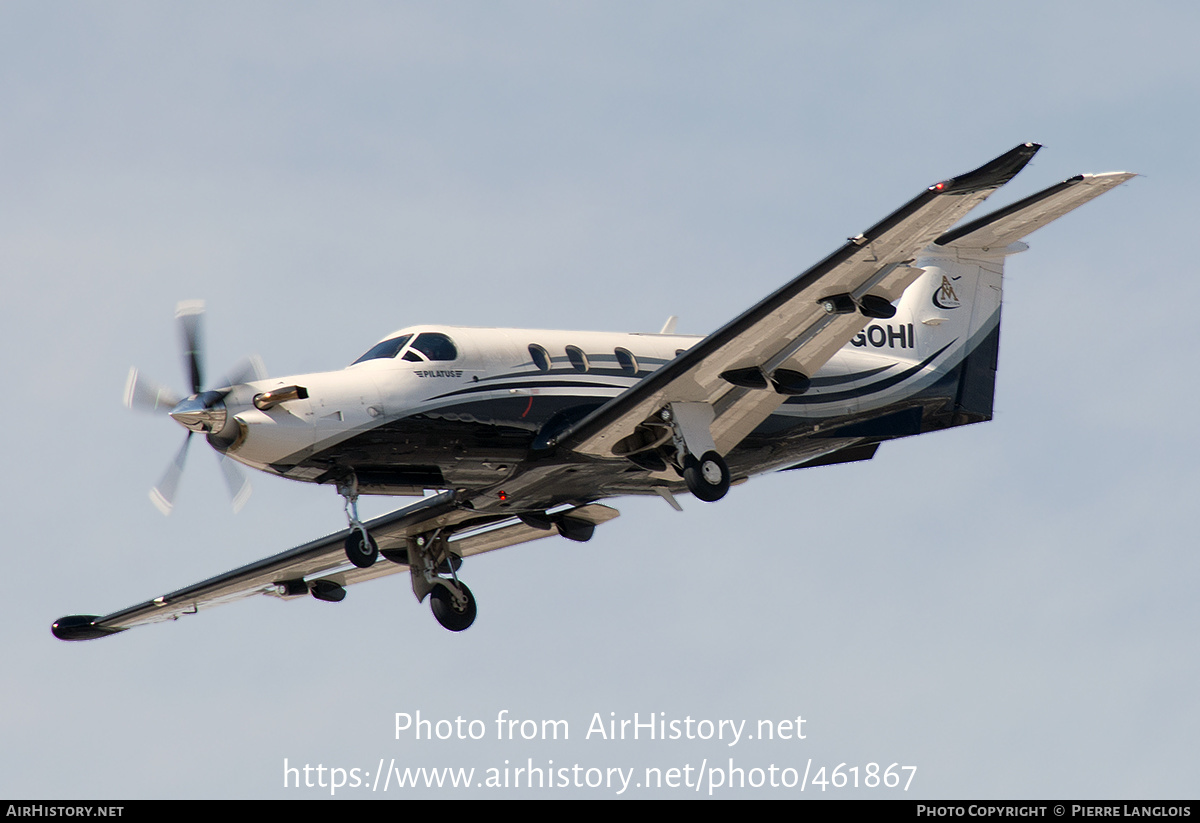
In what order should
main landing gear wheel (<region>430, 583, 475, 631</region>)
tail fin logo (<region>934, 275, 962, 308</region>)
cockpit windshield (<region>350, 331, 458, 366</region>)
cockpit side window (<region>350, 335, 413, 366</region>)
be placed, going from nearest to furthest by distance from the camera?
cockpit windshield (<region>350, 331, 458, 366</region>) → cockpit side window (<region>350, 335, 413, 366</region>) → main landing gear wheel (<region>430, 583, 475, 631</region>) → tail fin logo (<region>934, 275, 962, 308</region>)

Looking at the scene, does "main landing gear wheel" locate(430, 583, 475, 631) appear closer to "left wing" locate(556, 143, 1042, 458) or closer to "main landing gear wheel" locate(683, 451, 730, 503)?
"left wing" locate(556, 143, 1042, 458)

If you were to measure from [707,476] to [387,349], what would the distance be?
209 inches

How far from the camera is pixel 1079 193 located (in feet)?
67.9

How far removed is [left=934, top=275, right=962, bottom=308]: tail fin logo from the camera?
26.1m

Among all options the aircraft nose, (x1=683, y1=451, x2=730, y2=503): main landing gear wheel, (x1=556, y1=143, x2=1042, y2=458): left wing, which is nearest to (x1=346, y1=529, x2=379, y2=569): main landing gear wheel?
the aircraft nose

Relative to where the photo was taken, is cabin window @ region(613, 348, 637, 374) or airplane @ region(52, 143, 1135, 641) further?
cabin window @ region(613, 348, 637, 374)

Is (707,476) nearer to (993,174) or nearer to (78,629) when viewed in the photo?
(993,174)

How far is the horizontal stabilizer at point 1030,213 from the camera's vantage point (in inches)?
784

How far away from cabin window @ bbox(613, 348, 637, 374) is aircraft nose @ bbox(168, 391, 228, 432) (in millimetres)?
6603

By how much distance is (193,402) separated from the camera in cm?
1977

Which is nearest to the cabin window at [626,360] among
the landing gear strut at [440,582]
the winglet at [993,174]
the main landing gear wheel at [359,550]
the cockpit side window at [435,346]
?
the cockpit side window at [435,346]

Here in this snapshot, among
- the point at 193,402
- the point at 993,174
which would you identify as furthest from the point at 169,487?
the point at 993,174

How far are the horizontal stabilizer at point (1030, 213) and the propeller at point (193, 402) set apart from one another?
1218 centimetres

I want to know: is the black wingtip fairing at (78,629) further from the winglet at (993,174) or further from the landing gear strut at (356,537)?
the winglet at (993,174)
